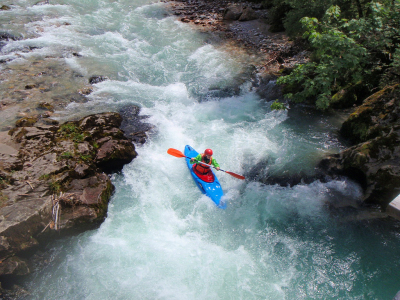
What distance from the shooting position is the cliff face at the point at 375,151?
18.1ft

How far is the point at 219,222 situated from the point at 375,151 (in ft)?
12.2

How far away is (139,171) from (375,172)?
538 cm

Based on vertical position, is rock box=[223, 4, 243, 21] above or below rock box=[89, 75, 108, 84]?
above

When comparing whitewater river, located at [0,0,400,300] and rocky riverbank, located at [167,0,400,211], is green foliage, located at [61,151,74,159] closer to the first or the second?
whitewater river, located at [0,0,400,300]

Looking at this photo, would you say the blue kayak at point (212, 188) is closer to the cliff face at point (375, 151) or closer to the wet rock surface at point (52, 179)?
the wet rock surface at point (52, 179)

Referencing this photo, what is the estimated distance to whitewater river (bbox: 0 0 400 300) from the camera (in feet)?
15.7

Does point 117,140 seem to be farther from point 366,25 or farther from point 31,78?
point 366,25

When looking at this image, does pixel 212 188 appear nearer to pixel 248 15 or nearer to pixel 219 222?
pixel 219 222

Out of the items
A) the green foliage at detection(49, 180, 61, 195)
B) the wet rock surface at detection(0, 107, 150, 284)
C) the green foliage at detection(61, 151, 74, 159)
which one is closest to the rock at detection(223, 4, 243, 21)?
the wet rock surface at detection(0, 107, 150, 284)

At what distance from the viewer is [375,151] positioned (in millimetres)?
5797

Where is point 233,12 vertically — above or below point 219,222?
above

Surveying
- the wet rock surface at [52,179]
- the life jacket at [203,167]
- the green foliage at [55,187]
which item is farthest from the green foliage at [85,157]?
the life jacket at [203,167]

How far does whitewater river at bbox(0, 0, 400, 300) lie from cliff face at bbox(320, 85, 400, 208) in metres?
0.40

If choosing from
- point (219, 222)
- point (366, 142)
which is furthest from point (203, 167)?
point (366, 142)
